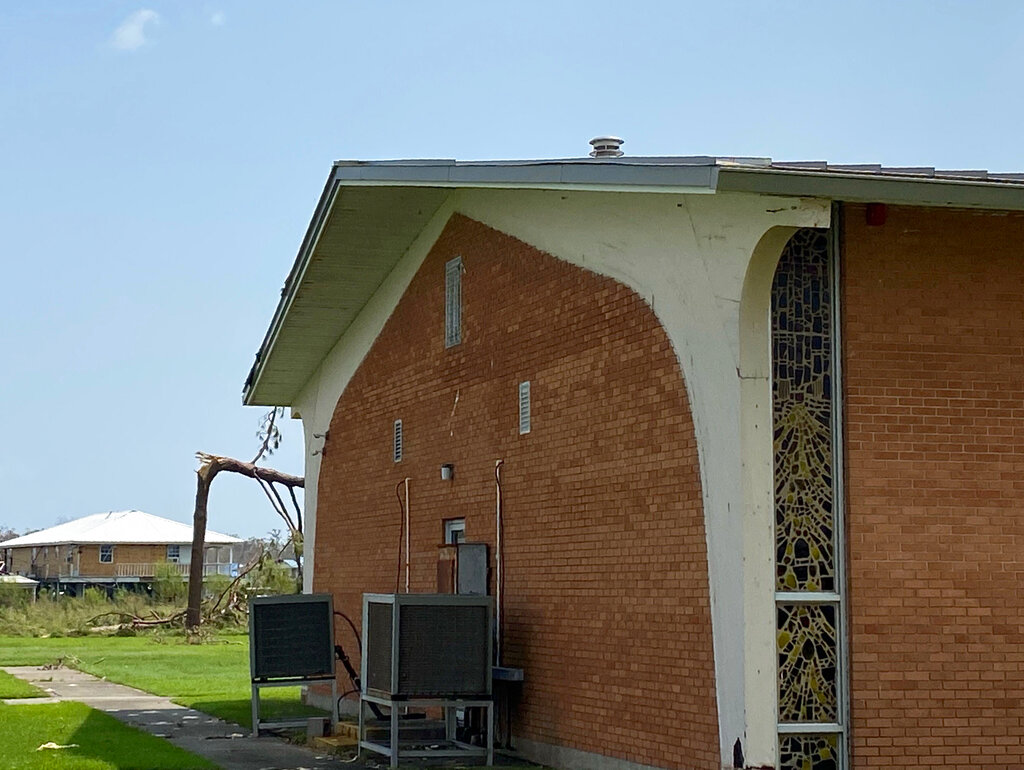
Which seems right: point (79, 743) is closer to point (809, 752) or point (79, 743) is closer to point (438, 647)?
point (438, 647)

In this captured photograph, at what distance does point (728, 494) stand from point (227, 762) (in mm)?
6164

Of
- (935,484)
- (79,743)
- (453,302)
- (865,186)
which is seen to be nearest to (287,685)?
(79,743)

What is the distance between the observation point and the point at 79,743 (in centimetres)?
1588

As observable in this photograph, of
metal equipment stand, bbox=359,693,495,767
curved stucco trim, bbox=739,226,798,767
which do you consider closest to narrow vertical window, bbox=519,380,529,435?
metal equipment stand, bbox=359,693,495,767

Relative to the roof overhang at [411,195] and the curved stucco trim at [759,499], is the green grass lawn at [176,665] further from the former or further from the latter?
the curved stucco trim at [759,499]

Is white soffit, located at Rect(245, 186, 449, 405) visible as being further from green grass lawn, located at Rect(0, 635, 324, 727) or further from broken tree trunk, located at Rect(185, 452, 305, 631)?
broken tree trunk, located at Rect(185, 452, 305, 631)

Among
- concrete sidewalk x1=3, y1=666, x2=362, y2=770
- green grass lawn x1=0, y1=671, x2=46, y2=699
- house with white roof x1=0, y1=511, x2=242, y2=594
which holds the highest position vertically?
house with white roof x1=0, y1=511, x2=242, y2=594

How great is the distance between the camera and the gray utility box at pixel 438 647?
13875 mm

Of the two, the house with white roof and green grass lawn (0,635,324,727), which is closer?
green grass lawn (0,635,324,727)

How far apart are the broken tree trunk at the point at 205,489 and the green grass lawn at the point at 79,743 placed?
1347 centimetres

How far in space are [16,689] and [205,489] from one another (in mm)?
13289

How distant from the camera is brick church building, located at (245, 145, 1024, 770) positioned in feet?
34.4

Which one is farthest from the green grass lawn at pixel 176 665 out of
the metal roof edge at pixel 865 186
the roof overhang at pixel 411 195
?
the metal roof edge at pixel 865 186

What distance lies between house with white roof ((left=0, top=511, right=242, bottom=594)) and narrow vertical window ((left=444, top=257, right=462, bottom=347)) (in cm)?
6016
